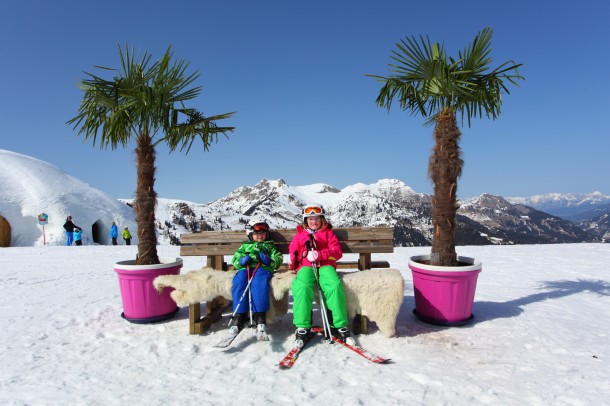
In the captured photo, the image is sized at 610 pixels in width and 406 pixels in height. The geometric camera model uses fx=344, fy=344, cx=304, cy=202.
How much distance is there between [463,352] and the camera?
143 inches

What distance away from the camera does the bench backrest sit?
4.63 metres

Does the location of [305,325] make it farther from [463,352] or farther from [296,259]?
[463,352]

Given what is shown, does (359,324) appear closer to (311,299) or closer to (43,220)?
(311,299)

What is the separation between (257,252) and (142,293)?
1.69 m

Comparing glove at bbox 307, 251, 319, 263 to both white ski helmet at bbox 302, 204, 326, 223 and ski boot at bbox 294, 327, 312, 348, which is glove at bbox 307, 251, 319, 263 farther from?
ski boot at bbox 294, 327, 312, 348

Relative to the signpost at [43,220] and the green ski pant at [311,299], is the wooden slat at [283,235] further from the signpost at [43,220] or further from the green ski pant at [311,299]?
the signpost at [43,220]

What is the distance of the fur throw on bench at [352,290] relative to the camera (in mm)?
3988

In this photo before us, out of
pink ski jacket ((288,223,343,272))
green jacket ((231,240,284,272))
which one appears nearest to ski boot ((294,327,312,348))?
pink ski jacket ((288,223,343,272))

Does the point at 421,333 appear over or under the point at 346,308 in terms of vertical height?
under

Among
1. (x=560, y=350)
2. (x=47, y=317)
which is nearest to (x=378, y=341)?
(x=560, y=350)

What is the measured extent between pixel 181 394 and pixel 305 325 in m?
1.46

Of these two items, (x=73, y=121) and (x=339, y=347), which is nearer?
(x=339, y=347)

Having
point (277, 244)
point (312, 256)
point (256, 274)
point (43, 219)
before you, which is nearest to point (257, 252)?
point (256, 274)

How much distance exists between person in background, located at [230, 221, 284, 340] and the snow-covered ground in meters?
0.27
